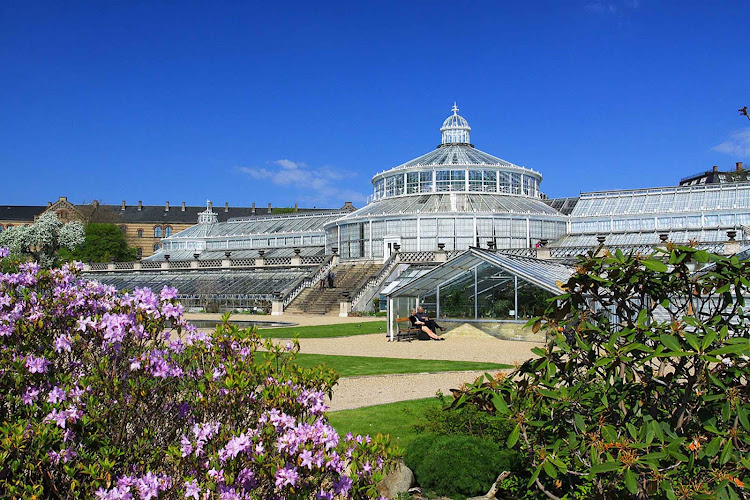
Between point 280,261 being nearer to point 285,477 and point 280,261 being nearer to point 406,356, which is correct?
point 406,356

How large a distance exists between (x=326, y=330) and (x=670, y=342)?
2315 cm

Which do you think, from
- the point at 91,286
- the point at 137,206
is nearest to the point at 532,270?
the point at 91,286

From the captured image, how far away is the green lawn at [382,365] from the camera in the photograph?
1606 cm

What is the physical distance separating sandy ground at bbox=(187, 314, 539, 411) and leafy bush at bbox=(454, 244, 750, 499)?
173cm

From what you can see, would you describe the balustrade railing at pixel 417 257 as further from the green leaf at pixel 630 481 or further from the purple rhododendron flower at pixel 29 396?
the green leaf at pixel 630 481

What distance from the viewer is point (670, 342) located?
482 centimetres

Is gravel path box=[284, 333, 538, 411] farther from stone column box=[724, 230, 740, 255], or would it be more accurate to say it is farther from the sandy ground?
stone column box=[724, 230, 740, 255]

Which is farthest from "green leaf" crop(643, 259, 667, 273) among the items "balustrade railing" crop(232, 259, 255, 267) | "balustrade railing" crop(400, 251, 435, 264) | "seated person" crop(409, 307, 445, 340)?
"balustrade railing" crop(232, 259, 255, 267)

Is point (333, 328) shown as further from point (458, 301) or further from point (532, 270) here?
point (532, 270)

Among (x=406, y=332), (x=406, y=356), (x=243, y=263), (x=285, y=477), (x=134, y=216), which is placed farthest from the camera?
(x=134, y=216)

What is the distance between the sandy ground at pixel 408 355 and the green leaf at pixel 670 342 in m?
2.48

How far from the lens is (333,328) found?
2850 centimetres

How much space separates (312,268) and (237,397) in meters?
43.2

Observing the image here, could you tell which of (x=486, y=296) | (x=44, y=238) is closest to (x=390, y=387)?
(x=486, y=296)
